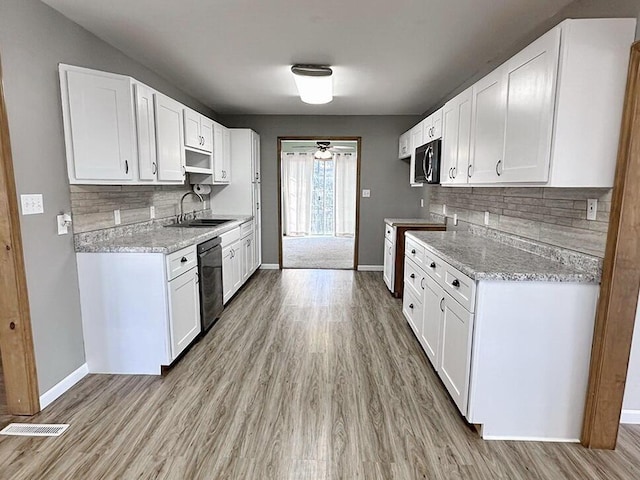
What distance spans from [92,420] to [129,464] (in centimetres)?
52

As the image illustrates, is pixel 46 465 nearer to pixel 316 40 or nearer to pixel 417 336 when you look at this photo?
pixel 417 336

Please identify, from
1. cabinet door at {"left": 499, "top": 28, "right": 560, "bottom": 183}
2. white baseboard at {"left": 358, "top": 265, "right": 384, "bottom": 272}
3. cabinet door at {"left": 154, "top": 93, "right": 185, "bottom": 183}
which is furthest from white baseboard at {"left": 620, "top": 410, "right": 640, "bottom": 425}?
white baseboard at {"left": 358, "top": 265, "right": 384, "bottom": 272}

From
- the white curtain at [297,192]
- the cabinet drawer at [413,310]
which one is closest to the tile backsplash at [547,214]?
the cabinet drawer at [413,310]

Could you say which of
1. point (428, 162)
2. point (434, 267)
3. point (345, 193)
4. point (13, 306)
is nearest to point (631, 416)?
point (434, 267)

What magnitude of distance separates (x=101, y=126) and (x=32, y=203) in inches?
26.7

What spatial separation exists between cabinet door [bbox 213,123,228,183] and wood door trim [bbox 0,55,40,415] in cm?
261

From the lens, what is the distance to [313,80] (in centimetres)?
346

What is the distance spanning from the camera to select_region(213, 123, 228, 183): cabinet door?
4516mm

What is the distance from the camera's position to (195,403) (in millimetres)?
2311

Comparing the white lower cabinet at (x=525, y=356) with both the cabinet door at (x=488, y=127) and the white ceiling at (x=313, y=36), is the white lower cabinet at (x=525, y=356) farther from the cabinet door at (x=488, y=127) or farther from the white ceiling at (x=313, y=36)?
the white ceiling at (x=313, y=36)

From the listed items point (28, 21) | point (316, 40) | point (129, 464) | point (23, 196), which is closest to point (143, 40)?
point (28, 21)

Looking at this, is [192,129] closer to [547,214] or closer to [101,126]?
[101,126]

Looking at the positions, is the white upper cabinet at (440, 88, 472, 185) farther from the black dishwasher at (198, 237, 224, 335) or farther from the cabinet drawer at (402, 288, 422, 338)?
the black dishwasher at (198, 237, 224, 335)

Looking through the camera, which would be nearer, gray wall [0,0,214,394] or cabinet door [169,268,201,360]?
gray wall [0,0,214,394]
